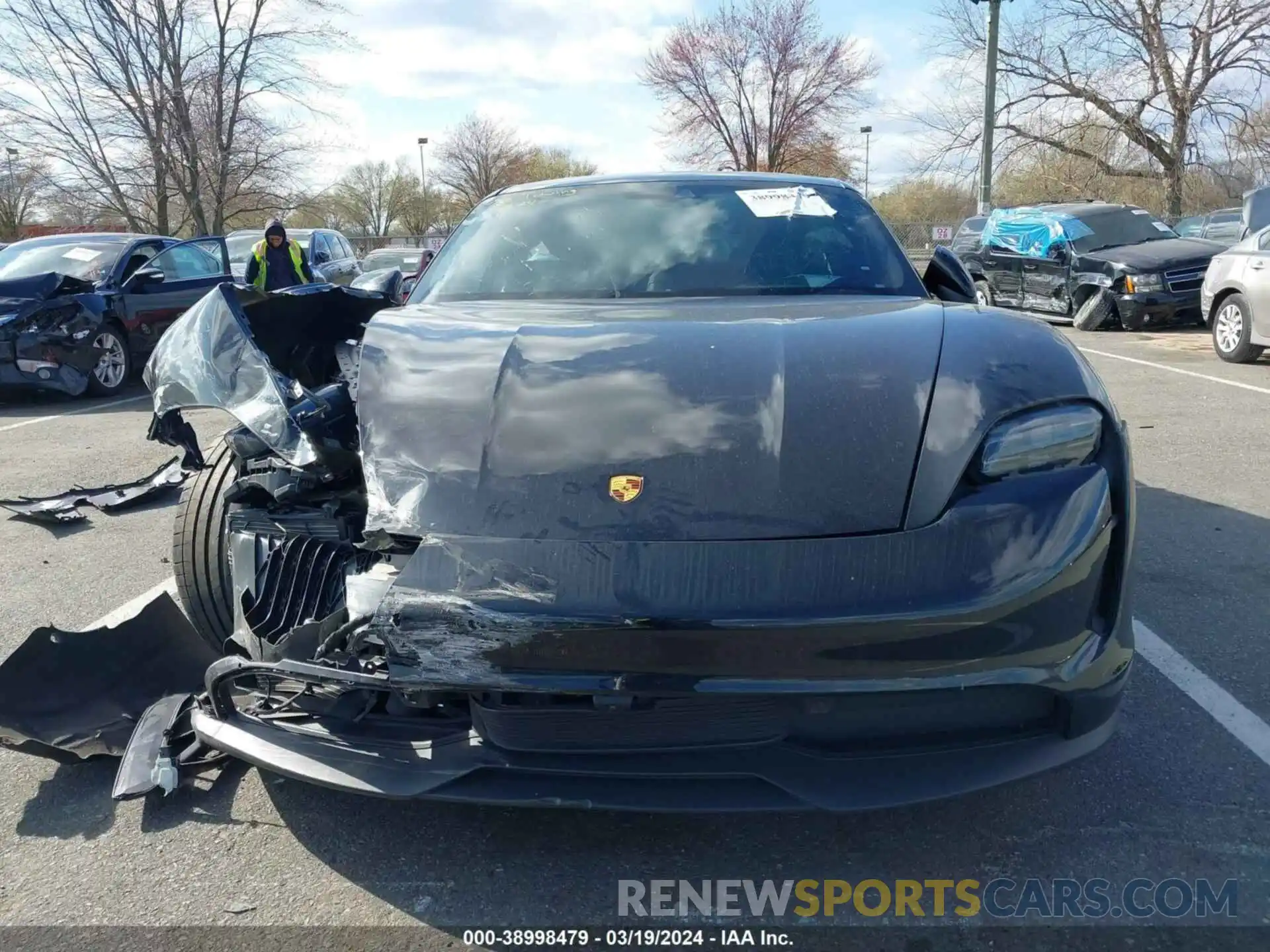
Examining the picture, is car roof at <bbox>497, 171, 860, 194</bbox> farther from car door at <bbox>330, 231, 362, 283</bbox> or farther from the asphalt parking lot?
car door at <bbox>330, 231, 362, 283</bbox>

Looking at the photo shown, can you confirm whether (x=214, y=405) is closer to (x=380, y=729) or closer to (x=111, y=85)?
(x=380, y=729)

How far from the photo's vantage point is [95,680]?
2.70 metres

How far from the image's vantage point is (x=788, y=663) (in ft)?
5.65

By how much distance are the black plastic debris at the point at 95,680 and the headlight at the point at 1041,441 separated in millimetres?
2222

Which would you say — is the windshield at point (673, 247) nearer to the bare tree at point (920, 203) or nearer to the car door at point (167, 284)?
the car door at point (167, 284)

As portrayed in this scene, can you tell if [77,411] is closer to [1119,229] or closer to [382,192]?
[1119,229]

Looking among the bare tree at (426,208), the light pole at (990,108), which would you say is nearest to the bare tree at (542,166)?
the bare tree at (426,208)

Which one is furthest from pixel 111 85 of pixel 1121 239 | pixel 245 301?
pixel 245 301

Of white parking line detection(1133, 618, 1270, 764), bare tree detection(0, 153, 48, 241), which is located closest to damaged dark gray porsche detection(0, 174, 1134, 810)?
white parking line detection(1133, 618, 1270, 764)

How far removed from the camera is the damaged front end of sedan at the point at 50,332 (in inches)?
340

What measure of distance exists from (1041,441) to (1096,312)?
12155 millimetres

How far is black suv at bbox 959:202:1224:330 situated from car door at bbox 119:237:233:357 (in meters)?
9.56

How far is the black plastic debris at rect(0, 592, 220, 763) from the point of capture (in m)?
2.51

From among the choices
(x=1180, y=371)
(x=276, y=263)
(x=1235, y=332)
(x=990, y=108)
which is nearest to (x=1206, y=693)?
(x=1180, y=371)
